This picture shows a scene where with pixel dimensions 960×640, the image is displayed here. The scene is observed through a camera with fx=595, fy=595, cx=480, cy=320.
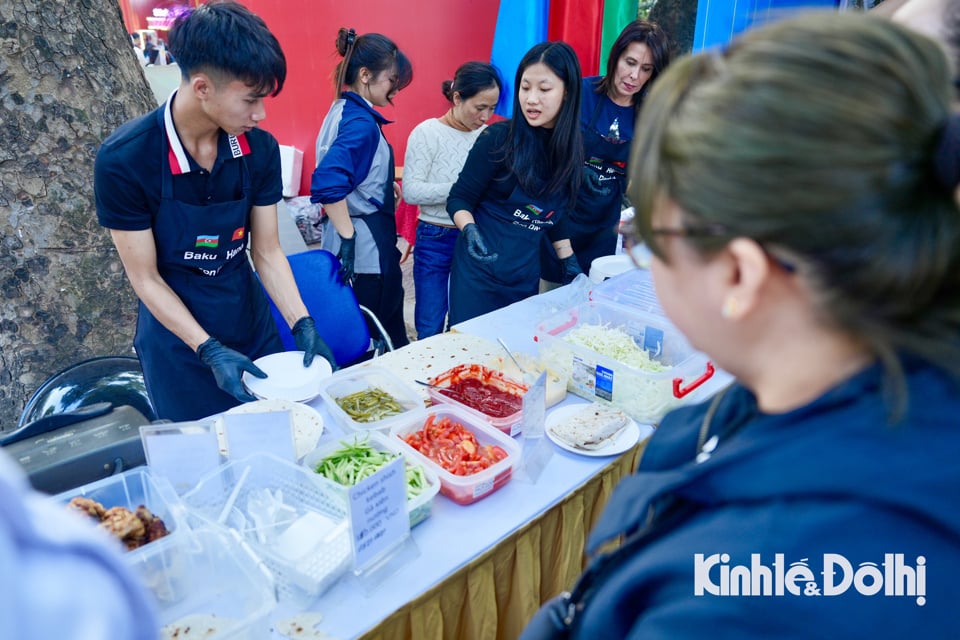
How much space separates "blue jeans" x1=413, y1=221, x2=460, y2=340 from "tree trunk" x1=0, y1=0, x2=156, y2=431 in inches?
59.6

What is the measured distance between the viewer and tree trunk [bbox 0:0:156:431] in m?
2.48

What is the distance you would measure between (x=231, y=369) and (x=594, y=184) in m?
2.19

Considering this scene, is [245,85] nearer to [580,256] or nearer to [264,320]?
[264,320]

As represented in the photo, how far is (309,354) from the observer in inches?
79.7

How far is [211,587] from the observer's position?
1.15 m

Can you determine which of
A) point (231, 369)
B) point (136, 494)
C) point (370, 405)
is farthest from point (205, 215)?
point (136, 494)

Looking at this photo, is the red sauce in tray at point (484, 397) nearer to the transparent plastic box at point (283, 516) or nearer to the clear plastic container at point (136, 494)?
the transparent plastic box at point (283, 516)

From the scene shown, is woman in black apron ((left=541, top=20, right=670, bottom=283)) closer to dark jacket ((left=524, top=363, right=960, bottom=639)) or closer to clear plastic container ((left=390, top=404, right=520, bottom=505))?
clear plastic container ((left=390, top=404, right=520, bottom=505))

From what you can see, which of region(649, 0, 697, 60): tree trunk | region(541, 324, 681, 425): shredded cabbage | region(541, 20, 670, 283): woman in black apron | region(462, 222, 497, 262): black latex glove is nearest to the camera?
region(541, 324, 681, 425): shredded cabbage

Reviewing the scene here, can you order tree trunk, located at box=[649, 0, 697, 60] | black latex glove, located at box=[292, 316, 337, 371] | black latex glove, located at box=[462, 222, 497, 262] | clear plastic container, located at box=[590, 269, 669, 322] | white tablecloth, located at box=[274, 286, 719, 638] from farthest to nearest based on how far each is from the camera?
tree trunk, located at box=[649, 0, 697, 60] → black latex glove, located at box=[462, 222, 497, 262] → clear plastic container, located at box=[590, 269, 669, 322] → black latex glove, located at box=[292, 316, 337, 371] → white tablecloth, located at box=[274, 286, 719, 638]

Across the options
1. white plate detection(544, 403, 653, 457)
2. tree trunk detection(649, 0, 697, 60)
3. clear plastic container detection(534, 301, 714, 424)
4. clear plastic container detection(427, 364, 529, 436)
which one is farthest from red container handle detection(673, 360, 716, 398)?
tree trunk detection(649, 0, 697, 60)

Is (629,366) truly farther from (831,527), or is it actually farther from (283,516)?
(831,527)

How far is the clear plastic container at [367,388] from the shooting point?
5.44 ft

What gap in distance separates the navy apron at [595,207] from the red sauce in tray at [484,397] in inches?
59.6
